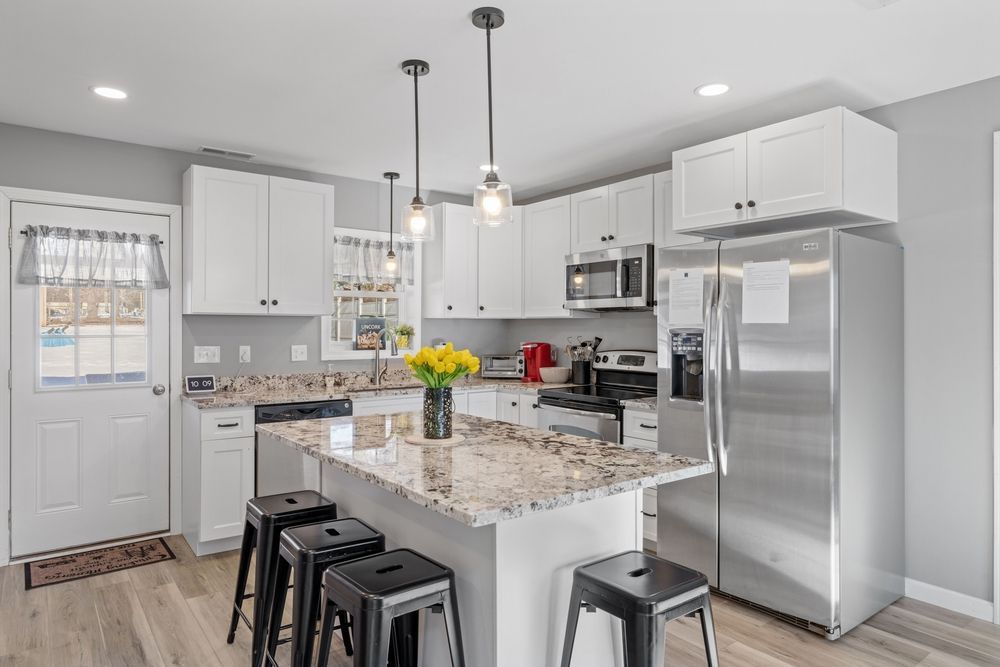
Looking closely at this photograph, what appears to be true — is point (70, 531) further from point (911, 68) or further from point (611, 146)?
point (911, 68)

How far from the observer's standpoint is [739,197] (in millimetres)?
3170

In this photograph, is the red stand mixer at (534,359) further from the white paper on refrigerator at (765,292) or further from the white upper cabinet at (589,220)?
the white paper on refrigerator at (765,292)

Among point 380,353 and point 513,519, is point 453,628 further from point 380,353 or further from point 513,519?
point 380,353

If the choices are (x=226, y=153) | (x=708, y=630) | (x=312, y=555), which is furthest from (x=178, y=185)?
(x=708, y=630)

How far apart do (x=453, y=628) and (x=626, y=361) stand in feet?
9.70

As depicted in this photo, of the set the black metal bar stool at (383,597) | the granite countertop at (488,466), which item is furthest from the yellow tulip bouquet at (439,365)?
the black metal bar stool at (383,597)

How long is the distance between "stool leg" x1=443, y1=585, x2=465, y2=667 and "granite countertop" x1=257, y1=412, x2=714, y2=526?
321 mm

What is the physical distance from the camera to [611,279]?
414 centimetres

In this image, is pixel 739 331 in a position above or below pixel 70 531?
above

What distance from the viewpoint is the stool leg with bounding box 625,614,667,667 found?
157 cm

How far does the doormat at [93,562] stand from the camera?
3283 mm

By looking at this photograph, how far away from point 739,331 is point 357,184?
3.04 m

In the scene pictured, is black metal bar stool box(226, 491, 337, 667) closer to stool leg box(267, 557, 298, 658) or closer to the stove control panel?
stool leg box(267, 557, 298, 658)

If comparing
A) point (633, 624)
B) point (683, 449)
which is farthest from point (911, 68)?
point (633, 624)
